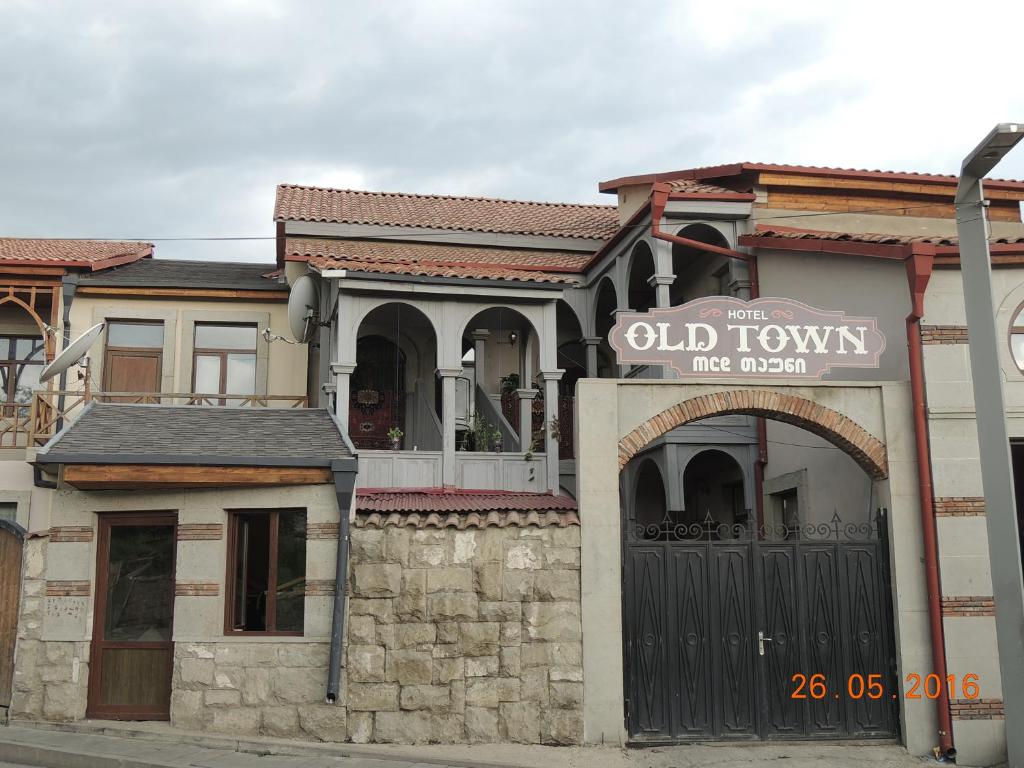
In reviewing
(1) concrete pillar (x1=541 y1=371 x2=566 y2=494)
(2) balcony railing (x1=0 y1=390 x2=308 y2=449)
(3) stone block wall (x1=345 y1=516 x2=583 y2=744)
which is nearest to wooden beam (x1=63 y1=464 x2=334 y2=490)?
(3) stone block wall (x1=345 y1=516 x2=583 y2=744)

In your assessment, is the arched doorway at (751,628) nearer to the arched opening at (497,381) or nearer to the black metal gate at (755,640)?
the black metal gate at (755,640)

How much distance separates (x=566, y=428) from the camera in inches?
602

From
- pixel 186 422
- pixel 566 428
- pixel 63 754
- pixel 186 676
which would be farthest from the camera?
pixel 566 428

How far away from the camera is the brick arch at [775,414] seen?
10.4m

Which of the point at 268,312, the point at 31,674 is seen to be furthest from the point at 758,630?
the point at 268,312

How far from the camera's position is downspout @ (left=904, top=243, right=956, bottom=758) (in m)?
9.81

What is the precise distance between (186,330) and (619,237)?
285 inches

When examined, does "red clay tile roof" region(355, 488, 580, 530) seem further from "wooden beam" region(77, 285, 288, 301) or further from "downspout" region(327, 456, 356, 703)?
"wooden beam" region(77, 285, 288, 301)

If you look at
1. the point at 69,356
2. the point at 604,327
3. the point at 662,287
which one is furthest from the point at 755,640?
the point at 604,327

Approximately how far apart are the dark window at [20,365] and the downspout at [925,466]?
12.9m

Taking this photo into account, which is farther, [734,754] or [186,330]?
[186,330]

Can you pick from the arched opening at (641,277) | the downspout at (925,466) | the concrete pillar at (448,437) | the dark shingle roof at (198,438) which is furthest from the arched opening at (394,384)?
the downspout at (925,466)

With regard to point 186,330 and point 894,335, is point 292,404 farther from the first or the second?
point 894,335

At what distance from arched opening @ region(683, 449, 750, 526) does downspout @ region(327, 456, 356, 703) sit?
744 cm
